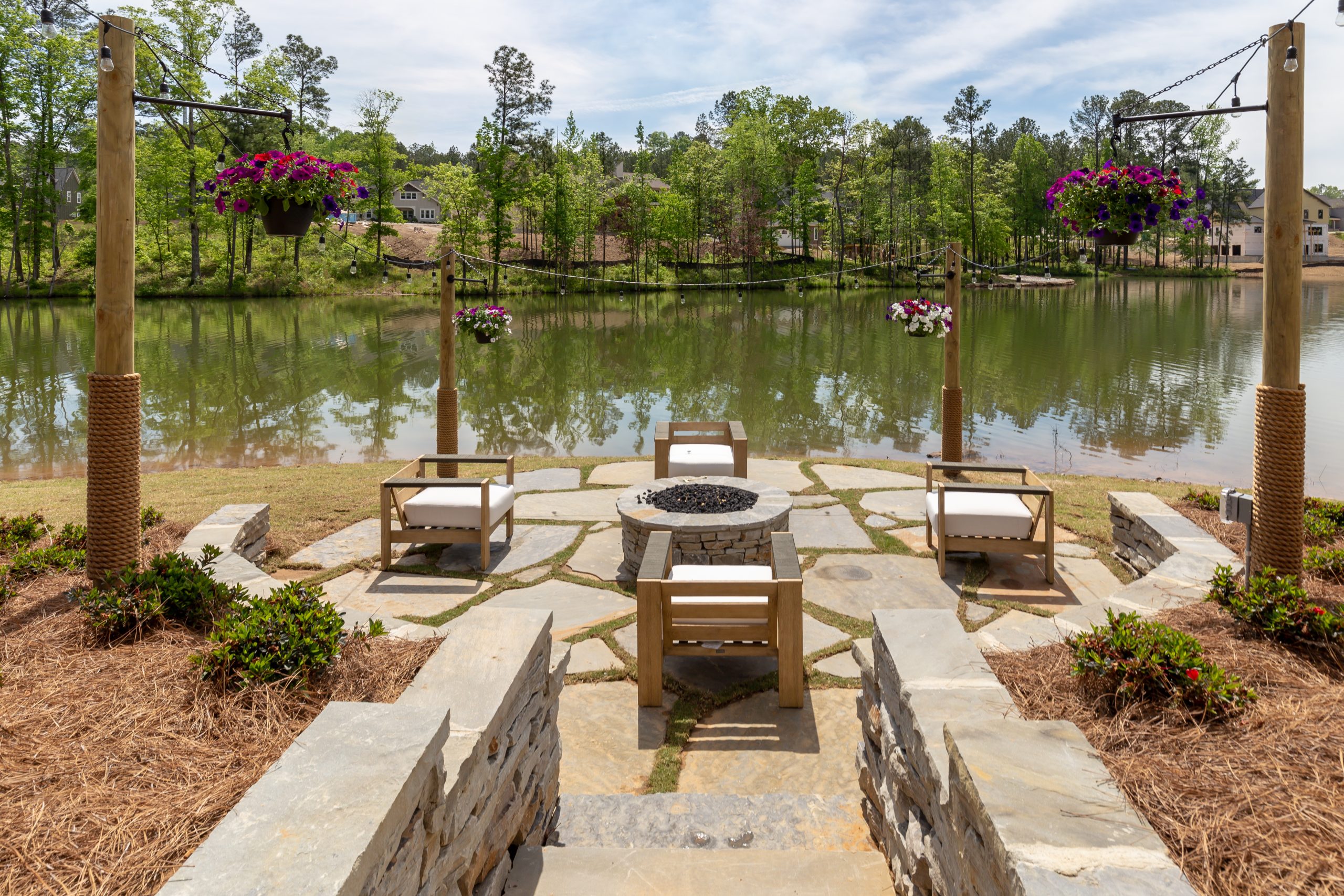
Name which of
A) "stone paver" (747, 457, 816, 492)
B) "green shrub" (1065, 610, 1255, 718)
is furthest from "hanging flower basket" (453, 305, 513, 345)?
"green shrub" (1065, 610, 1255, 718)

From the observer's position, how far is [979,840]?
1786mm

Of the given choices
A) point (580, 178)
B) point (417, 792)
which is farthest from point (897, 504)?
point (580, 178)

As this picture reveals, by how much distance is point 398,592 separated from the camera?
554cm

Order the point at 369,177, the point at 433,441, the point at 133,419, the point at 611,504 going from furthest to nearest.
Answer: the point at 369,177 → the point at 433,441 → the point at 611,504 → the point at 133,419

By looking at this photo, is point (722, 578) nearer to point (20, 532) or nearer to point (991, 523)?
point (991, 523)

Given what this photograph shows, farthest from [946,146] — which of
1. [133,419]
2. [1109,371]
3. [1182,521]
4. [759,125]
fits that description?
[133,419]

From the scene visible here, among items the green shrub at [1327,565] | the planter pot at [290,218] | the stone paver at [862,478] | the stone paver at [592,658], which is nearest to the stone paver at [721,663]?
the stone paver at [592,658]

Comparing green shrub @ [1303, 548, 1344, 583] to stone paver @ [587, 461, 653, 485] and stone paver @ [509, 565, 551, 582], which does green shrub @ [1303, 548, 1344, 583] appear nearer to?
stone paver @ [509, 565, 551, 582]

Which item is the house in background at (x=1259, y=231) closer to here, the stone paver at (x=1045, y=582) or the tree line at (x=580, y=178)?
the tree line at (x=580, y=178)

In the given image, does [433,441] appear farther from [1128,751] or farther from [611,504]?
[1128,751]

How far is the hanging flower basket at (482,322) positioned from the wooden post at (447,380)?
0.59ft

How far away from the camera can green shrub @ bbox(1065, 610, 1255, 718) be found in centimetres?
252

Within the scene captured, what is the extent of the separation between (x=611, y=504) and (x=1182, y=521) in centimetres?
442

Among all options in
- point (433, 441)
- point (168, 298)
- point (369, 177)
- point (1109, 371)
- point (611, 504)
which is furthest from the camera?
point (369, 177)
